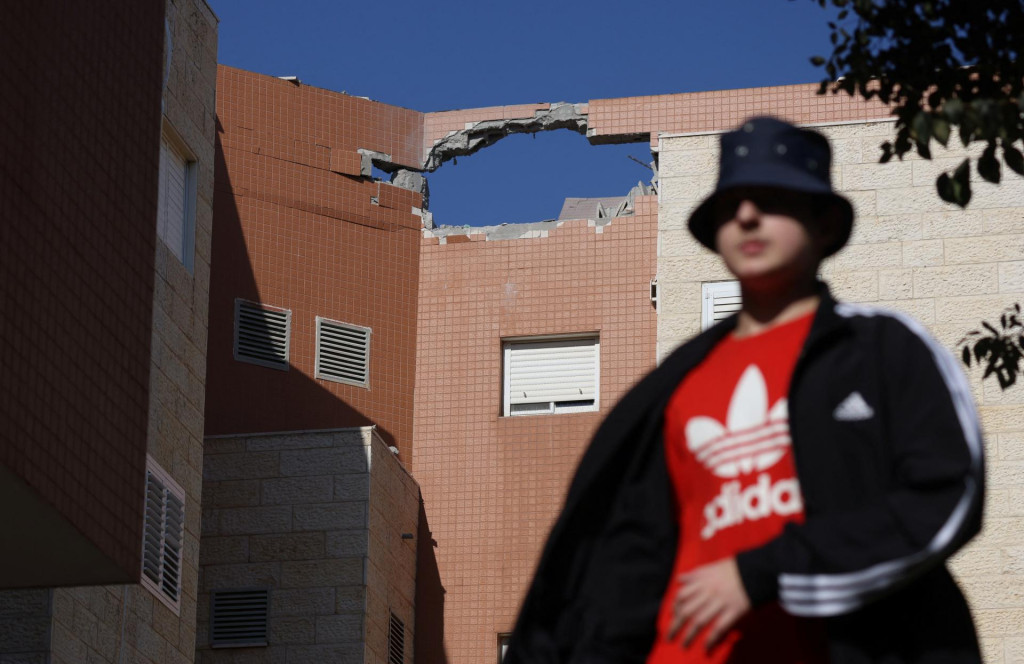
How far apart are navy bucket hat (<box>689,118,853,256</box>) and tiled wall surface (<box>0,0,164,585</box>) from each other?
1012cm

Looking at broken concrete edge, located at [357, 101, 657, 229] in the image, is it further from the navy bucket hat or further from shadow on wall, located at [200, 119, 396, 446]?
the navy bucket hat

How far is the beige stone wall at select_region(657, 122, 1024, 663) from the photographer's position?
2164 centimetres

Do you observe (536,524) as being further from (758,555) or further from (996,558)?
(758,555)

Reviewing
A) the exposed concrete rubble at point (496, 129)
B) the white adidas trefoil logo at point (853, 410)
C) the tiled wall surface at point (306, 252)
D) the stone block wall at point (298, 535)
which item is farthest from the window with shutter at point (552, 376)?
the white adidas trefoil logo at point (853, 410)

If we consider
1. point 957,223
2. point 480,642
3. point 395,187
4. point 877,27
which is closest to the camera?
point 877,27

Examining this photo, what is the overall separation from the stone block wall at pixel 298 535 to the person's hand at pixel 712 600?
1958 centimetres

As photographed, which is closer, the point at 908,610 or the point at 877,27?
the point at 908,610

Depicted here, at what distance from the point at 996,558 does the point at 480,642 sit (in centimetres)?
734

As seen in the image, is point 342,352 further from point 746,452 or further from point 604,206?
point 746,452

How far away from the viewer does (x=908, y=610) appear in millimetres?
4453

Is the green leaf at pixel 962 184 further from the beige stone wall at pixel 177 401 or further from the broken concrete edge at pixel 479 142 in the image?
the broken concrete edge at pixel 479 142

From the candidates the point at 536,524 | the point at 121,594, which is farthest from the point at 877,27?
the point at 536,524

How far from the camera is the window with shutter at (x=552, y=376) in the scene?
2716 centimetres

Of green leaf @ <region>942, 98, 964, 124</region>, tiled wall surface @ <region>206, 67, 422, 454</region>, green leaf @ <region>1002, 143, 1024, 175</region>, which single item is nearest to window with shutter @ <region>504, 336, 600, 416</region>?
tiled wall surface @ <region>206, 67, 422, 454</region>
